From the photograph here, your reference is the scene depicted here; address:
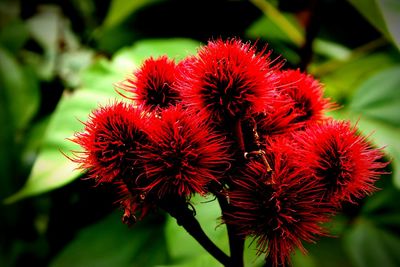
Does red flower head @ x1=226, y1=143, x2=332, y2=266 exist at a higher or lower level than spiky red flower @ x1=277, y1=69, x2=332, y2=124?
lower

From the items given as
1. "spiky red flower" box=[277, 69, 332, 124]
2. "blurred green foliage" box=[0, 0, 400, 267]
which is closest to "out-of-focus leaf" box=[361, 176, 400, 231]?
"blurred green foliage" box=[0, 0, 400, 267]

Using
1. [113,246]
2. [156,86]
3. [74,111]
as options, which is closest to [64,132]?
[74,111]

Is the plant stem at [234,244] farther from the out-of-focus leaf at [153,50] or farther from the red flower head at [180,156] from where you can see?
the out-of-focus leaf at [153,50]

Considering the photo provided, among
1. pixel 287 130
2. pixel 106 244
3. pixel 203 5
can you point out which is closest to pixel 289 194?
pixel 287 130

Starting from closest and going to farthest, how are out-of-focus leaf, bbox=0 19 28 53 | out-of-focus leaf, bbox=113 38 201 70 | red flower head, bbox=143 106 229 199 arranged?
1. red flower head, bbox=143 106 229 199
2. out-of-focus leaf, bbox=113 38 201 70
3. out-of-focus leaf, bbox=0 19 28 53

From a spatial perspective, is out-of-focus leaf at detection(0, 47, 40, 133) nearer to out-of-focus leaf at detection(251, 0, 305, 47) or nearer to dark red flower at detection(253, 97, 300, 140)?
out-of-focus leaf at detection(251, 0, 305, 47)

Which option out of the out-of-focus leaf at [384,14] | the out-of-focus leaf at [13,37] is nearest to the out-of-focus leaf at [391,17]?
the out-of-focus leaf at [384,14]

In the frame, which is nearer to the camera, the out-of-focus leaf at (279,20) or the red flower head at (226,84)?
the red flower head at (226,84)

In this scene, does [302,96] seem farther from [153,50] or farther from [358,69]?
[358,69]
